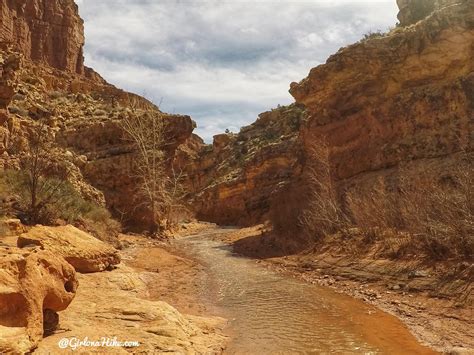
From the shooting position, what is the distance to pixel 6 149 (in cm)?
1920

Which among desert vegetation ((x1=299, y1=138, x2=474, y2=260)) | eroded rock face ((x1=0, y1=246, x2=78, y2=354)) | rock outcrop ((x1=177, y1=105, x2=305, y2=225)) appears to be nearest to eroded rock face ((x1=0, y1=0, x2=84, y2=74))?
rock outcrop ((x1=177, y1=105, x2=305, y2=225))

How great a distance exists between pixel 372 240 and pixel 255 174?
28304mm

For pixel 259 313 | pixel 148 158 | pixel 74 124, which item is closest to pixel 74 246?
pixel 259 313

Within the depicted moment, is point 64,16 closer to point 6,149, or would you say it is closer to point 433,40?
point 6,149

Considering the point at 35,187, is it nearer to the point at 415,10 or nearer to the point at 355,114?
the point at 355,114

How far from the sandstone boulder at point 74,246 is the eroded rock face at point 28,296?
2836mm

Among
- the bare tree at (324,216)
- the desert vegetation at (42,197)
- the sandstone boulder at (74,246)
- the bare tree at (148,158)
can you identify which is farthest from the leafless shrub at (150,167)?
the sandstone boulder at (74,246)

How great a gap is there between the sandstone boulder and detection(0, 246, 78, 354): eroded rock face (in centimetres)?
284

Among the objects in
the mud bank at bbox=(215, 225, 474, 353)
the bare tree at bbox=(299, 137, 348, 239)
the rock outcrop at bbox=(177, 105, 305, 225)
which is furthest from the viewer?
the rock outcrop at bbox=(177, 105, 305, 225)

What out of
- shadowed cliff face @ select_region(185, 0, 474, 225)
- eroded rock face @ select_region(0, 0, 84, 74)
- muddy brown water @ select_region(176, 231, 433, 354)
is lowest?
muddy brown water @ select_region(176, 231, 433, 354)

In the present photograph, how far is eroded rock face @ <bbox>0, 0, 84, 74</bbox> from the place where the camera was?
44.2 m

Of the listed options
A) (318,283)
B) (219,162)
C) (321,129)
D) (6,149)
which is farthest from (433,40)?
(219,162)

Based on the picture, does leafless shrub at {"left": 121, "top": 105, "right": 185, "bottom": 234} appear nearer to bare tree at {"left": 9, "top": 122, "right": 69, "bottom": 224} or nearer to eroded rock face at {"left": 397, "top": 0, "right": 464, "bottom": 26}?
bare tree at {"left": 9, "top": 122, "right": 69, "bottom": 224}

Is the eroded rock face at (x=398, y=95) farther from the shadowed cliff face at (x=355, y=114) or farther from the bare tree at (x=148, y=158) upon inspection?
the bare tree at (x=148, y=158)
